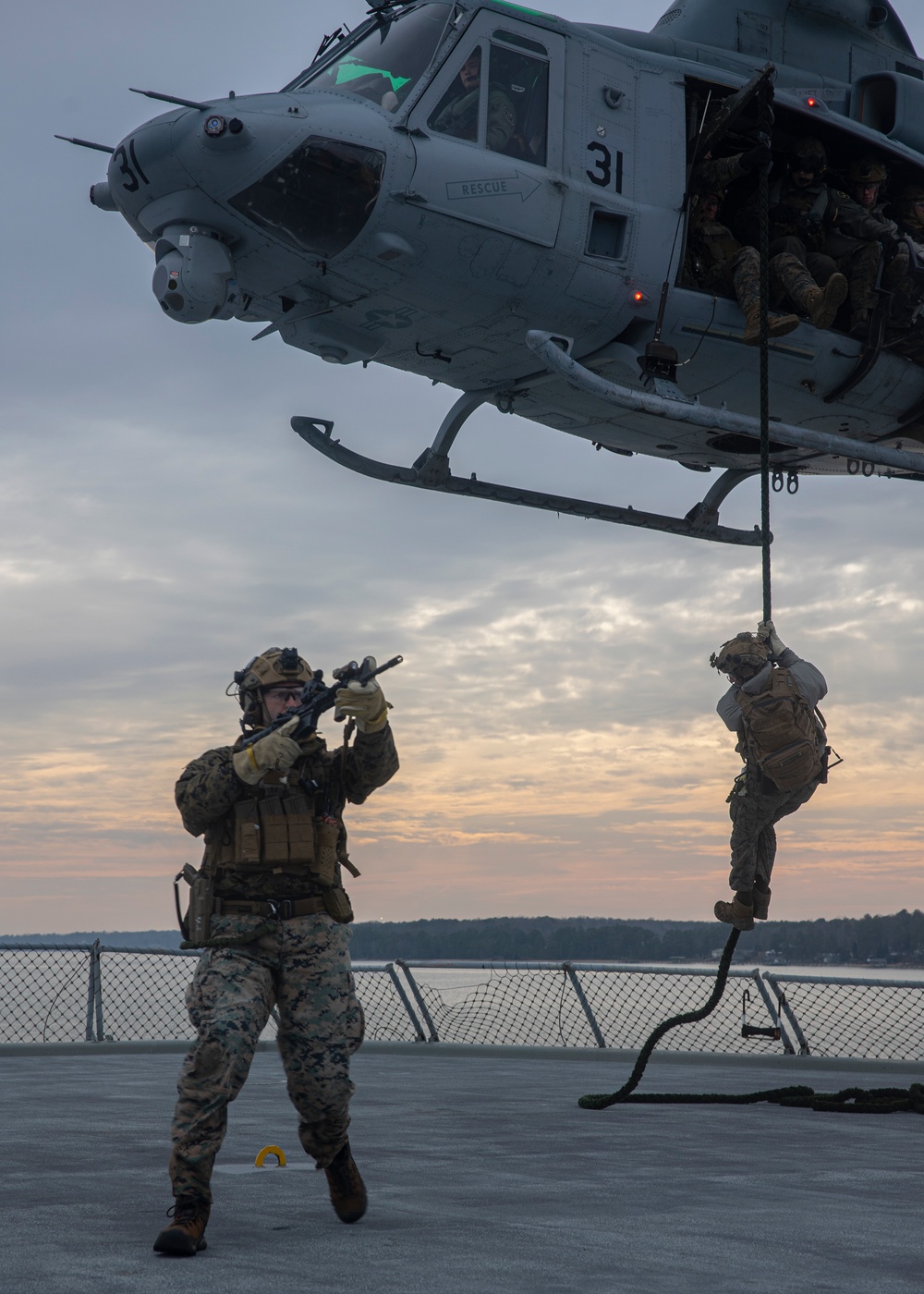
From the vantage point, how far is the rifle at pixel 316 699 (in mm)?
5070

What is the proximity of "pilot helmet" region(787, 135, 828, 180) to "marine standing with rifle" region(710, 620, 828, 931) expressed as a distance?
5441 millimetres

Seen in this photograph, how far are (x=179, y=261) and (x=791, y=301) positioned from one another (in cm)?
536

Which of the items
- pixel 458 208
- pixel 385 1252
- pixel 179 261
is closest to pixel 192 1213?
pixel 385 1252

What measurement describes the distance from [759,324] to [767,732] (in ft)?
12.6

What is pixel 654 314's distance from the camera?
11.0 m

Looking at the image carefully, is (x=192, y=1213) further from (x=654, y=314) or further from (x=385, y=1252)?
(x=654, y=314)

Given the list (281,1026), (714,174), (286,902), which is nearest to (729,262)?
(714,174)

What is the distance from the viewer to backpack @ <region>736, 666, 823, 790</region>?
805 centimetres

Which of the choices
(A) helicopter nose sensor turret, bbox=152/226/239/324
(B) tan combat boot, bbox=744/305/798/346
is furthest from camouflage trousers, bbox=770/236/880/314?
(A) helicopter nose sensor turret, bbox=152/226/239/324

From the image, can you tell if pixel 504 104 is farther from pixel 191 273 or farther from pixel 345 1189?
pixel 345 1189

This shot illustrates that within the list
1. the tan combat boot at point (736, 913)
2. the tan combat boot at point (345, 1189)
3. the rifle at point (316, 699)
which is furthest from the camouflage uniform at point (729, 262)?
the tan combat boot at point (345, 1189)

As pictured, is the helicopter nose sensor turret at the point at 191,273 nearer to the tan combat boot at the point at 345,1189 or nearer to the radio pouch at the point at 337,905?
the radio pouch at the point at 337,905

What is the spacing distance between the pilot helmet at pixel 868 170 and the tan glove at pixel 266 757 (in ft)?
31.4

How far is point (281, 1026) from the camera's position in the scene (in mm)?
5062
